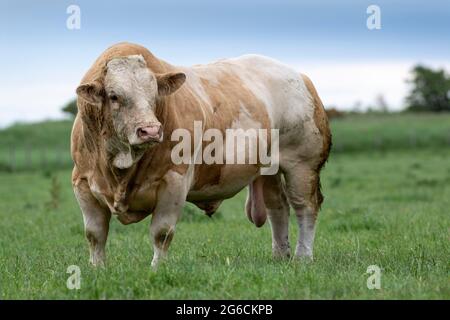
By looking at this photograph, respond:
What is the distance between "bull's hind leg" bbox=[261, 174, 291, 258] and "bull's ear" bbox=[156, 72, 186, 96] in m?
2.61

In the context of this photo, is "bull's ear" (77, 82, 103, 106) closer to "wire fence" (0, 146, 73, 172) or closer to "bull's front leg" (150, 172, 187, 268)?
"bull's front leg" (150, 172, 187, 268)

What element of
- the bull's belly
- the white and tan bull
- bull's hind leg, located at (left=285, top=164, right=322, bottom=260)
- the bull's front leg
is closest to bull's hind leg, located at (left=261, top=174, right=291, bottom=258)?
the white and tan bull

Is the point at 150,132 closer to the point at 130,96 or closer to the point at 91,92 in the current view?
the point at 130,96

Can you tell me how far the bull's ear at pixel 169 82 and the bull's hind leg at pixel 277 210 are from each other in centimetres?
261

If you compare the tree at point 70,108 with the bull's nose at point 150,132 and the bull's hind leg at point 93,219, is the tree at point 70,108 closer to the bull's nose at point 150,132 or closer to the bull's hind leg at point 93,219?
the bull's hind leg at point 93,219

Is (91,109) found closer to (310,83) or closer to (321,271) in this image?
(321,271)

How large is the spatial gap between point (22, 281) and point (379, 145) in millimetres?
34394

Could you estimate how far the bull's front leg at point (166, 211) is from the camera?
7574 millimetres

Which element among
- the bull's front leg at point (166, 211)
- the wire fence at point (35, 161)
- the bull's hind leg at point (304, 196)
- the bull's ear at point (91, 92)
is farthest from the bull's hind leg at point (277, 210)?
the wire fence at point (35, 161)

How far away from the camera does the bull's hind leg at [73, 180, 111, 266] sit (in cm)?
786

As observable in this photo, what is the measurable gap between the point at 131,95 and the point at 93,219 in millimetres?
1370
